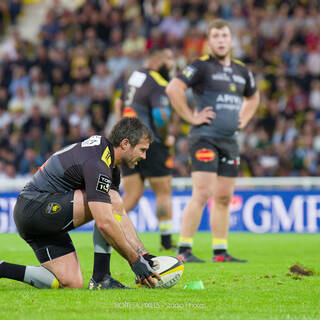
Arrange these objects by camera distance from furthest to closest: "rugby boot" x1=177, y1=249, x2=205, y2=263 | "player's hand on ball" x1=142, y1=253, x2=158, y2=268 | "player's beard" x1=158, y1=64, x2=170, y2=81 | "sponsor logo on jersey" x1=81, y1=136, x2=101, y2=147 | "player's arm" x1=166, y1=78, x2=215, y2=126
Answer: "player's beard" x1=158, y1=64, x2=170, y2=81, "player's arm" x1=166, y1=78, x2=215, y2=126, "rugby boot" x1=177, y1=249, x2=205, y2=263, "player's hand on ball" x1=142, y1=253, x2=158, y2=268, "sponsor logo on jersey" x1=81, y1=136, x2=101, y2=147

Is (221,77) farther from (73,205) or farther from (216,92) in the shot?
(73,205)

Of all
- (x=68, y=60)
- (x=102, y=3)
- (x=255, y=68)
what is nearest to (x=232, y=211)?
(x=255, y=68)

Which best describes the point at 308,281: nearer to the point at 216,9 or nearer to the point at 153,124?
the point at 153,124

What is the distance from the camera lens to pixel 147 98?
31.4 feet

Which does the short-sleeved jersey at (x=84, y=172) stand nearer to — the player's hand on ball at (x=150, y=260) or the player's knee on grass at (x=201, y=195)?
the player's hand on ball at (x=150, y=260)

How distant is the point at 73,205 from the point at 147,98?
4.16m

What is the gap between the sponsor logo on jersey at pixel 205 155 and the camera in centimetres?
809

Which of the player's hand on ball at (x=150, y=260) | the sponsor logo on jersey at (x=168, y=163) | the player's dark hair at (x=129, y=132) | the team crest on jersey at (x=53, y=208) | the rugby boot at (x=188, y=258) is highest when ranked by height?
the player's dark hair at (x=129, y=132)

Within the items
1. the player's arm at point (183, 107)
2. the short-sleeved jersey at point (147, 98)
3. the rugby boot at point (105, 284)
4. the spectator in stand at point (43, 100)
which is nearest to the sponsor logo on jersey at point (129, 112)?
the short-sleeved jersey at point (147, 98)

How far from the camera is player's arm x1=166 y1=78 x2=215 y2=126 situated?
26.9ft

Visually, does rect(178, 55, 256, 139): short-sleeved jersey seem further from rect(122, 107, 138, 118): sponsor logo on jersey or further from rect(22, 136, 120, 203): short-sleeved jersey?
rect(22, 136, 120, 203): short-sleeved jersey

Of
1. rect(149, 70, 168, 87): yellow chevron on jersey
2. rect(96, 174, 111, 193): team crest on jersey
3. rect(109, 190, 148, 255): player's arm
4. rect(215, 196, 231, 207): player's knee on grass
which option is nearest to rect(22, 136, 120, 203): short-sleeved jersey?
rect(96, 174, 111, 193): team crest on jersey

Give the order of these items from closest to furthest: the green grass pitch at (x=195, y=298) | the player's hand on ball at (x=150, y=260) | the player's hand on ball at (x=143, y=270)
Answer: the green grass pitch at (x=195, y=298) → the player's hand on ball at (x=143, y=270) → the player's hand on ball at (x=150, y=260)

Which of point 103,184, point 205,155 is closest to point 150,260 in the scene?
point 103,184
